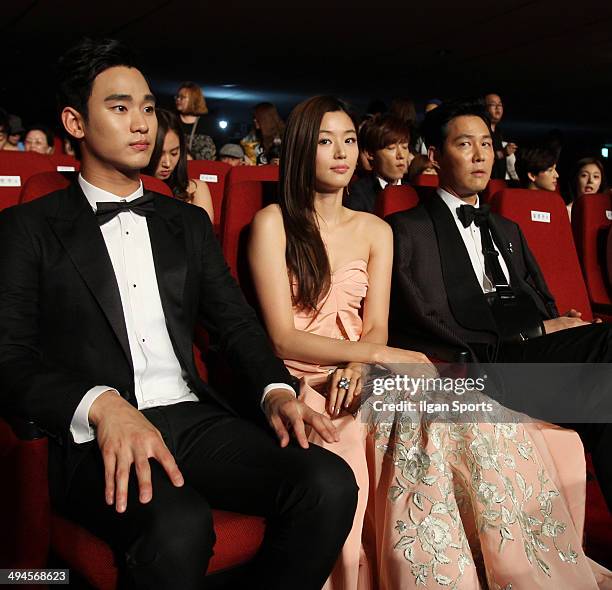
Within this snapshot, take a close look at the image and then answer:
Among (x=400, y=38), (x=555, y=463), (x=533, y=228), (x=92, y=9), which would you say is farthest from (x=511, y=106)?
(x=555, y=463)

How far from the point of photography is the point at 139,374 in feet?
5.07

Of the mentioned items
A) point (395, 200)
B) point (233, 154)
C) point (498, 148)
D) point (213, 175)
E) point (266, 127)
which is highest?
point (266, 127)

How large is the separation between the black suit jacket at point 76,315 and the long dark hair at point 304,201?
0.94 feet

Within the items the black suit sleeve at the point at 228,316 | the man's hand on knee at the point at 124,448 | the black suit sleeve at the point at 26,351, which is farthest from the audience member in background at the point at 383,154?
the man's hand on knee at the point at 124,448

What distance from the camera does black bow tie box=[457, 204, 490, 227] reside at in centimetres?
226

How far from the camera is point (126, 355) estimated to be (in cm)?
Answer: 149

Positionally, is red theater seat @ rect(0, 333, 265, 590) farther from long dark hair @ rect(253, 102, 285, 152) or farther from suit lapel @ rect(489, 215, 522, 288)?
long dark hair @ rect(253, 102, 285, 152)

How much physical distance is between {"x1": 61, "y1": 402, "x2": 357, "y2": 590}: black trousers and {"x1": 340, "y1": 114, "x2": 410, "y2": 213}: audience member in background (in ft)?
6.98

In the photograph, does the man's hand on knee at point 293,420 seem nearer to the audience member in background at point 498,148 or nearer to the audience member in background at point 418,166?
the audience member in background at point 418,166

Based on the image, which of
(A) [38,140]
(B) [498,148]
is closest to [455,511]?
(B) [498,148]

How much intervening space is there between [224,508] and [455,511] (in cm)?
51

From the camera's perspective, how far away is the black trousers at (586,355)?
1.80 m

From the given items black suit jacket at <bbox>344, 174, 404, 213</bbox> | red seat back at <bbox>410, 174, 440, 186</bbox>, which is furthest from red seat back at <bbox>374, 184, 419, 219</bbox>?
red seat back at <bbox>410, 174, 440, 186</bbox>

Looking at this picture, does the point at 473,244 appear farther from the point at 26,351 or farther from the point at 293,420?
the point at 26,351
